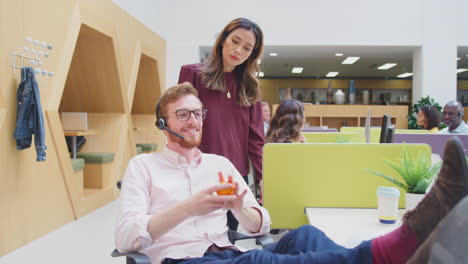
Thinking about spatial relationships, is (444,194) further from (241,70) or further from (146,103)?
(146,103)

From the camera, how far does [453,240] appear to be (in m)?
0.74

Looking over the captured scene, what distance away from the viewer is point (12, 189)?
11.5 ft

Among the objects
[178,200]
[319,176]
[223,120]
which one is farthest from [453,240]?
[223,120]

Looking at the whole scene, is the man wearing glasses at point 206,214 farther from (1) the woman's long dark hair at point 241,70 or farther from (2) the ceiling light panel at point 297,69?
(2) the ceiling light panel at point 297,69

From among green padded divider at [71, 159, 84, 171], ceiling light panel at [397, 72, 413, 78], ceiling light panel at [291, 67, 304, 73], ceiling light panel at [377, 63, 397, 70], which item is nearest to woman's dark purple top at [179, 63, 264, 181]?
green padded divider at [71, 159, 84, 171]

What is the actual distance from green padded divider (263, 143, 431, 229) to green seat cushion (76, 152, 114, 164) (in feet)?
12.3

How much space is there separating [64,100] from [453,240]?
19.1 ft

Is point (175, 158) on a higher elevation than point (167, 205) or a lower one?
higher

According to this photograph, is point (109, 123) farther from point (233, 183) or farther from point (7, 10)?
point (233, 183)

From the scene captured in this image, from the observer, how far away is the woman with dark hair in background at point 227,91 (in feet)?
6.38

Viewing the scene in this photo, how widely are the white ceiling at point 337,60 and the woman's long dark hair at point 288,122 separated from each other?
6.21 meters

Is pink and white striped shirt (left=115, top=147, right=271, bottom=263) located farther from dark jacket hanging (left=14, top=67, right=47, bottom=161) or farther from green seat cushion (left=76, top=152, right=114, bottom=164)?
green seat cushion (left=76, top=152, right=114, bottom=164)

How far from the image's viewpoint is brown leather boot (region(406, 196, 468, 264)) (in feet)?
2.42

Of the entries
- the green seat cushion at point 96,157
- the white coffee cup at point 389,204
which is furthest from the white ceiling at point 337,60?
the white coffee cup at point 389,204
